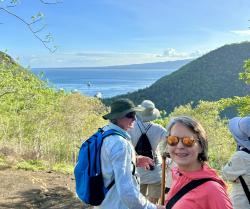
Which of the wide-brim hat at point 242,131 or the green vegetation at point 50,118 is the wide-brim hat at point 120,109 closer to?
the wide-brim hat at point 242,131

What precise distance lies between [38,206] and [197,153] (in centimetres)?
464

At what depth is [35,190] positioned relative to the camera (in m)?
6.98

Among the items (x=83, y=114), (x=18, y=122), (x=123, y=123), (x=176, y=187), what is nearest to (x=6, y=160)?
(x=123, y=123)

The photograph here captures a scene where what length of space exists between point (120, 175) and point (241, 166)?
794 millimetres

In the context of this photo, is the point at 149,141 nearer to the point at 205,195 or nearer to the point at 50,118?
the point at 205,195

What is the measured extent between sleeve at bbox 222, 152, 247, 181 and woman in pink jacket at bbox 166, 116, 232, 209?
2.68 feet

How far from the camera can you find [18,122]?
22484 millimetres

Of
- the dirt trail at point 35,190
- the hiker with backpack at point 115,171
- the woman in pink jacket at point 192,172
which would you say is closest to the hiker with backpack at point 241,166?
the hiker with backpack at point 115,171

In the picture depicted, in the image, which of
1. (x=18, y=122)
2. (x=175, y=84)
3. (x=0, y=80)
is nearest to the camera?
(x=0, y=80)

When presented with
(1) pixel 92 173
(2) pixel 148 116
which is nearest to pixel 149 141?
(2) pixel 148 116

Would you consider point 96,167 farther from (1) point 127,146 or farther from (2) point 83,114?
(2) point 83,114

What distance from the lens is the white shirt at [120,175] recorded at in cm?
281

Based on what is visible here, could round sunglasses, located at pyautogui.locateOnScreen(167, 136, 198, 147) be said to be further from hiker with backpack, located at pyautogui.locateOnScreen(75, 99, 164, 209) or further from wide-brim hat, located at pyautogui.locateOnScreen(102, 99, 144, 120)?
wide-brim hat, located at pyautogui.locateOnScreen(102, 99, 144, 120)

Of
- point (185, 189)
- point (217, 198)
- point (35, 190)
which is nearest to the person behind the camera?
point (217, 198)
